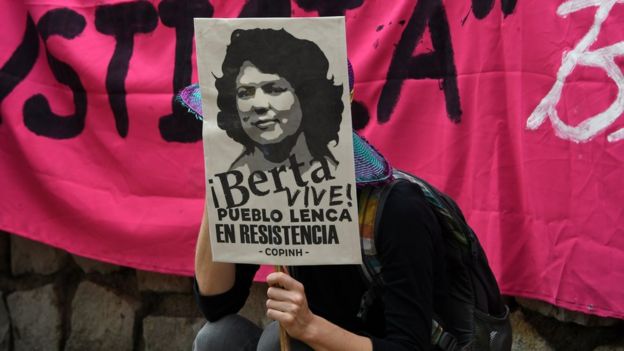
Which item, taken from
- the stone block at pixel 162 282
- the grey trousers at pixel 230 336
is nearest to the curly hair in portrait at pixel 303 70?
the grey trousers at pixel 230 336

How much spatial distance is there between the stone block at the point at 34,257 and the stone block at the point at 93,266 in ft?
0.27

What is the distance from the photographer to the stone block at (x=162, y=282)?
11.7 ft

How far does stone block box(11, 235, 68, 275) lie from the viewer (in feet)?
12.4

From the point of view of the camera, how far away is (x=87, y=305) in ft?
12.3

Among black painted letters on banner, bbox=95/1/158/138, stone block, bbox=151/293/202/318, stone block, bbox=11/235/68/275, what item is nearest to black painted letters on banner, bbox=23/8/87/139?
black painted letters on banner, bbox=95/1/158/138

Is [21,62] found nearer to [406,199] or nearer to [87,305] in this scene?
[87,305]

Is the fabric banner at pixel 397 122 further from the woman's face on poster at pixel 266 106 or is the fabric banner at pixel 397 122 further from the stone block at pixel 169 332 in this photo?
the woman's face on poster at pixel 266 106

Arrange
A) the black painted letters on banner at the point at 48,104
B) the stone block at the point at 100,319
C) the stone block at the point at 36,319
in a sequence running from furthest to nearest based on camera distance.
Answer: the stone block at the point at 36,319 → the stone block at the point at 100,319 → the black painted letters on banner at the point at 48,104

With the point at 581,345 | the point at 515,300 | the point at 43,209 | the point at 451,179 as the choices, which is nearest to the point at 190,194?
the point at 43,209

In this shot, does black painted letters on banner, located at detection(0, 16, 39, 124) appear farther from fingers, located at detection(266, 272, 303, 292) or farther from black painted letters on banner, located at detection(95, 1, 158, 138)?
fingers, located at detection(266, 272, 303, 292)

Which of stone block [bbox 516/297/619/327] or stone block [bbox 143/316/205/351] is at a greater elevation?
stone block [bbox 516/297/619/327]

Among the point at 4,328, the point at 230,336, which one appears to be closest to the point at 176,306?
the point at 4,328

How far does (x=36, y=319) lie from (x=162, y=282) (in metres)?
0.60

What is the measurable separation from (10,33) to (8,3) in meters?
0.11
